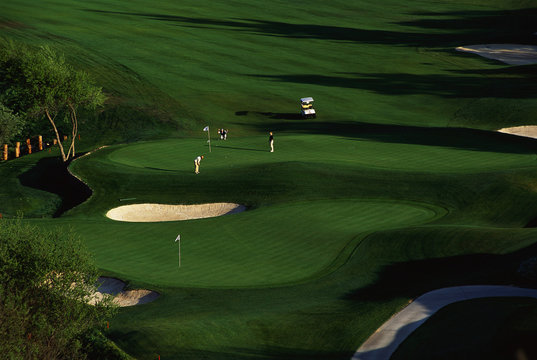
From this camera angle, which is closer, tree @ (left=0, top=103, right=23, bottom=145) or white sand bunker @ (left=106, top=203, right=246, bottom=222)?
white sand bunker @ (left=106, top=203, right=246, bottom=222)

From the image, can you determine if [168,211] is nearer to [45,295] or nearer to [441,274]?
[45,295]

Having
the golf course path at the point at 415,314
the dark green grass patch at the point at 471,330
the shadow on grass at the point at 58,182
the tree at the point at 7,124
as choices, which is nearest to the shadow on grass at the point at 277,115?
the shadow on grass at the point at 58,182

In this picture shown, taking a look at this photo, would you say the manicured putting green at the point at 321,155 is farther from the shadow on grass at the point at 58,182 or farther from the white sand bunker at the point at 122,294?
the white sand bunker at the point at 122,294

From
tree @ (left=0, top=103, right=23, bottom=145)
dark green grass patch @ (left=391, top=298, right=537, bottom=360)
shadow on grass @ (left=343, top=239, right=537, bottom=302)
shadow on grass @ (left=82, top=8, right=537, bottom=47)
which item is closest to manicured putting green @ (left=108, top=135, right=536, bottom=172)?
tree @ (left=0, top=103, right=23, bottom=145)

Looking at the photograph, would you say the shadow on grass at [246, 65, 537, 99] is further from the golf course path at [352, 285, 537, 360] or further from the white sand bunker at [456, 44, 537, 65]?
the golf course path at [352, 285, 537, 360]

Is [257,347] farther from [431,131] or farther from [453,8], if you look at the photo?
[453,8]
